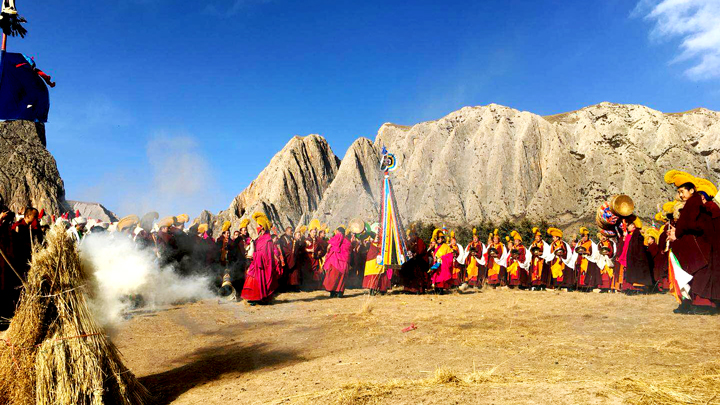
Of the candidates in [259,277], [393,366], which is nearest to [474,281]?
[259,277]

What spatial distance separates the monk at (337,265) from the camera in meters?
13.1

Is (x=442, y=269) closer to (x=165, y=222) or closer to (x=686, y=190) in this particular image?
(x=686, y=190)

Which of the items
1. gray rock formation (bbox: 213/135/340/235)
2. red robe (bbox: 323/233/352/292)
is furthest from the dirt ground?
gray rock formation (bbox: 213/135/340/235)

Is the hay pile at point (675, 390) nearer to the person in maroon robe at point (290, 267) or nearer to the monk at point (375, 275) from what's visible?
the monk at point (375, 275)

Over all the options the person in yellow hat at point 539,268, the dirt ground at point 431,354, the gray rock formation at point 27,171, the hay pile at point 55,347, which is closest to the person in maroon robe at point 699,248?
the dirt ground at point 431,354

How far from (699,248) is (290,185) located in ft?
192

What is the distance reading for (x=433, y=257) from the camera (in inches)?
566

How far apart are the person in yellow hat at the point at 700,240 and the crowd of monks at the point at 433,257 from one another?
0.05 ft

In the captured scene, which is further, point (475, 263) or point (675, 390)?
point (475, 263)

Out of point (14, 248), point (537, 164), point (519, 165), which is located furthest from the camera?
point (537, 164)

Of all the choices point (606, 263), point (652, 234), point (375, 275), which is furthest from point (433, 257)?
point (652, 234)

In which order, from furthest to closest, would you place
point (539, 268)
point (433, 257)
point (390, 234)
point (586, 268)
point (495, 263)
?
point (495, 263) < point (539, 268) < point (586, 268) < point (433, 257) < point (390, 234)

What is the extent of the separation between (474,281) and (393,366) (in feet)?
39.8

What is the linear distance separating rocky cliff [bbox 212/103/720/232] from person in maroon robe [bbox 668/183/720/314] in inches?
1417
